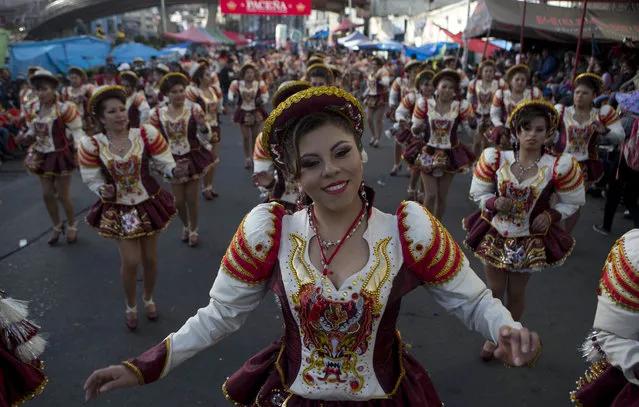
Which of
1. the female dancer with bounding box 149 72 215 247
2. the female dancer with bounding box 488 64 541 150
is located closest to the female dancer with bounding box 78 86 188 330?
the female dancer with bounding box 149 72 215 247

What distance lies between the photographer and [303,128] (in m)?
1.85

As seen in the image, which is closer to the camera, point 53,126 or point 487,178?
point 487,178

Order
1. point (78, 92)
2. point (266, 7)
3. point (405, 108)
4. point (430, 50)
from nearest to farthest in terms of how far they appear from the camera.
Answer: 1. point (405, 108)
2. point (78, 92)
3. point (266, 7)
4. point (430, 50)

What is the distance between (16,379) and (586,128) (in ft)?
19.7

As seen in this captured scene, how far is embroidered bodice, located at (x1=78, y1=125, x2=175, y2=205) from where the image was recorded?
4.16m

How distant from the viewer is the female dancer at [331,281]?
1.83 meters

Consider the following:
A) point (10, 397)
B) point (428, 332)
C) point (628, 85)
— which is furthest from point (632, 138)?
point (628, 85)

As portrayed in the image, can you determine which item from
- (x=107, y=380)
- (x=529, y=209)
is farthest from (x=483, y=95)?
(x=107, y=380)

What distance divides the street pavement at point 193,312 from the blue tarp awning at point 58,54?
11319mm

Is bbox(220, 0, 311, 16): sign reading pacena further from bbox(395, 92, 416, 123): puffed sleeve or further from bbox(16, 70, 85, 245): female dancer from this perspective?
bbox(16, 70, 85, 245): female dancer

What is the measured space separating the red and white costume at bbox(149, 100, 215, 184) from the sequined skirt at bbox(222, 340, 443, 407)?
4372mm

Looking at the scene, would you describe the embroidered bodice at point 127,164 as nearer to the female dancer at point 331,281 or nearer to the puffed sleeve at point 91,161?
the puffed sleeve at point 91,161

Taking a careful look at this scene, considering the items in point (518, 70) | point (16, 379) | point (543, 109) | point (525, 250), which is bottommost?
point (16, 379)

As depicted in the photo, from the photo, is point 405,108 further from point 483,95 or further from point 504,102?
point 483,95
